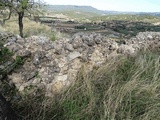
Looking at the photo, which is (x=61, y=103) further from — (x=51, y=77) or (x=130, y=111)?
(x=51, y=77)

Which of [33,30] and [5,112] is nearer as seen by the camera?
[5,112]

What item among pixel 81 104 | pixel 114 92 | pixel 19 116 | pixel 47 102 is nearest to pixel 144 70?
pixel 114 92

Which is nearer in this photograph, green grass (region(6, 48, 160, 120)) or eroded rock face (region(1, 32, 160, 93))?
green grass (region(6, 48, 160, 120))

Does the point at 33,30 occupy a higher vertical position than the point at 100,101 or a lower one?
lower

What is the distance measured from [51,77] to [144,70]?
4.60 feet

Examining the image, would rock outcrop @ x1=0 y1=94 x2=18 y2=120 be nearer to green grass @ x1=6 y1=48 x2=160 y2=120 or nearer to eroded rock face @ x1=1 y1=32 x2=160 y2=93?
green grass @ x1=6 y1=48 x2=160 y2=120

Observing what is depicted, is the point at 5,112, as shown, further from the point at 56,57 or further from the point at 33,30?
the point at 33,30

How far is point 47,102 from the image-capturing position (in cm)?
367

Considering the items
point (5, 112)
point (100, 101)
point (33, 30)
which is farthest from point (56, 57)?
point (33, 30)

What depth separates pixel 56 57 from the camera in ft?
16.2

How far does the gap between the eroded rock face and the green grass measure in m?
0.44

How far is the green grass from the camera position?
3.40 metres

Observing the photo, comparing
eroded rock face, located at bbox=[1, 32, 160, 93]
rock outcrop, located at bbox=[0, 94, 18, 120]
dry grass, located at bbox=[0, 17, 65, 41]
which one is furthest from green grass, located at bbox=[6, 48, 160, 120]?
dry grass, located at bbox=[0, 17, 65, 41]

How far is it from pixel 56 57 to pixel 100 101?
60.0 inches
